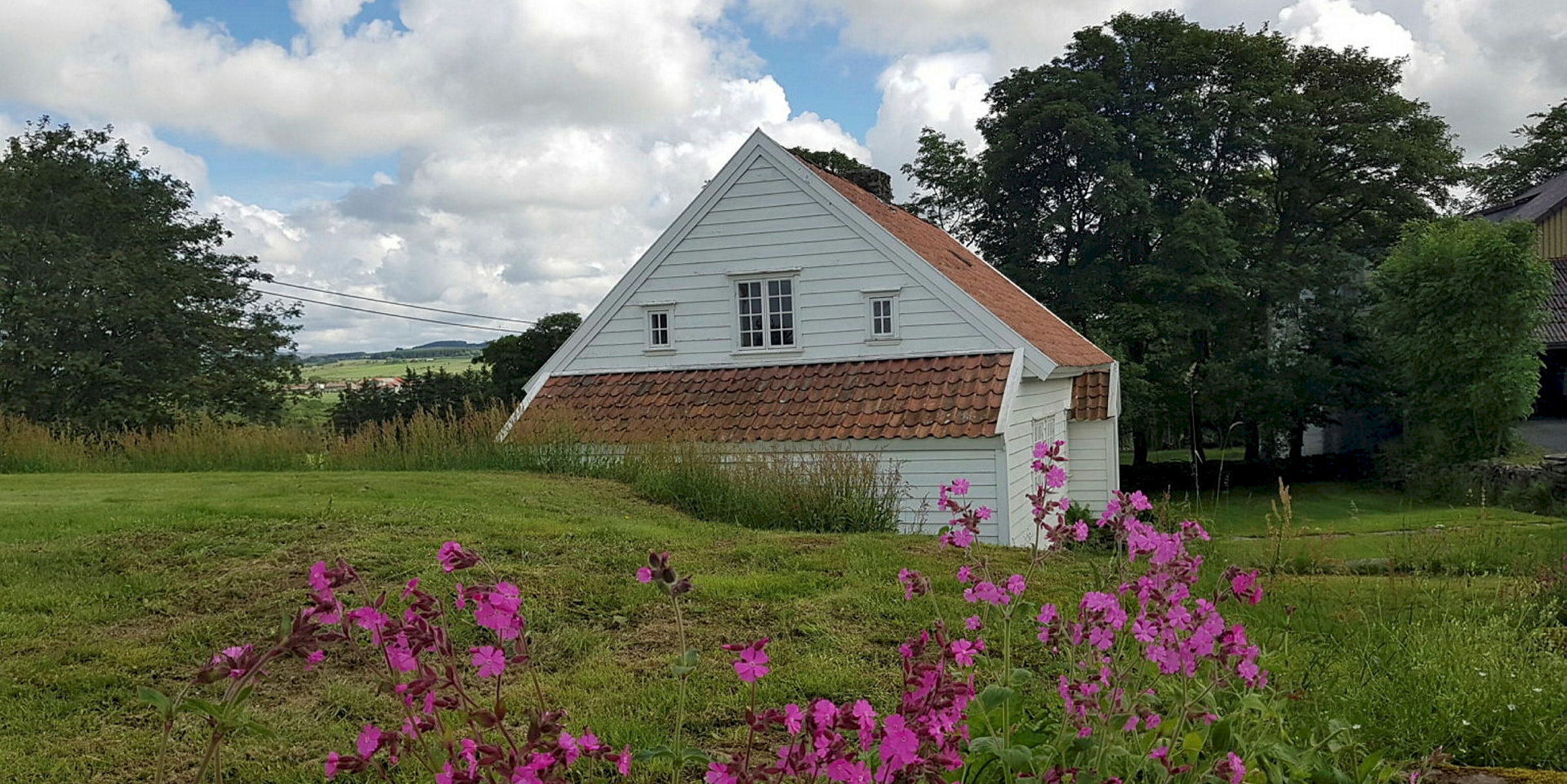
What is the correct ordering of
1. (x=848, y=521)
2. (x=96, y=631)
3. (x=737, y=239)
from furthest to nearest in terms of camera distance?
(x=737, y=239) < (x=848, y=521) < (x=96, y=631)

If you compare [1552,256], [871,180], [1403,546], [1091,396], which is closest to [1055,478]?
[1403,546]

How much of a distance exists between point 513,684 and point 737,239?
12.1 metres

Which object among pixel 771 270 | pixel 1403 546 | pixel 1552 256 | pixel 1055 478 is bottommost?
pixel 1403 546

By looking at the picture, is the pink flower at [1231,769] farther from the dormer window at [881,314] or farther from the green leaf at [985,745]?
the dormer window at [881,314]

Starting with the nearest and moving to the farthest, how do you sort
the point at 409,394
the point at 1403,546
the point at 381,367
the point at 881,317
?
the point at 1403,546, the point at 881,317, the point at 409,394, the point at 381,367

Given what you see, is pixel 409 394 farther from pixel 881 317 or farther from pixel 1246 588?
pixel 1246 588

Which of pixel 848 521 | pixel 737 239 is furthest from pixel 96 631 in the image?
pixel 737 239

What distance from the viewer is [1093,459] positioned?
1734cm

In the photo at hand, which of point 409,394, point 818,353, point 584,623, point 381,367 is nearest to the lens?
point 584,623

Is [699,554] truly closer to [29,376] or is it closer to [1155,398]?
[1155,398]

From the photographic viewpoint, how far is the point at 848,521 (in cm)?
910

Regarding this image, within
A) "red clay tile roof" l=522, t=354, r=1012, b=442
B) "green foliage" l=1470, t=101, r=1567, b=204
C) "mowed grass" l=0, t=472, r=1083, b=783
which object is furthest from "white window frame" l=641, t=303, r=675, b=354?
"green foliage" l=1470, t=101, r=1567, b=204

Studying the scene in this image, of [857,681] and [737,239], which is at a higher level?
[737,239]

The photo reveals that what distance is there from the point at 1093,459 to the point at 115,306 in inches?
1061
